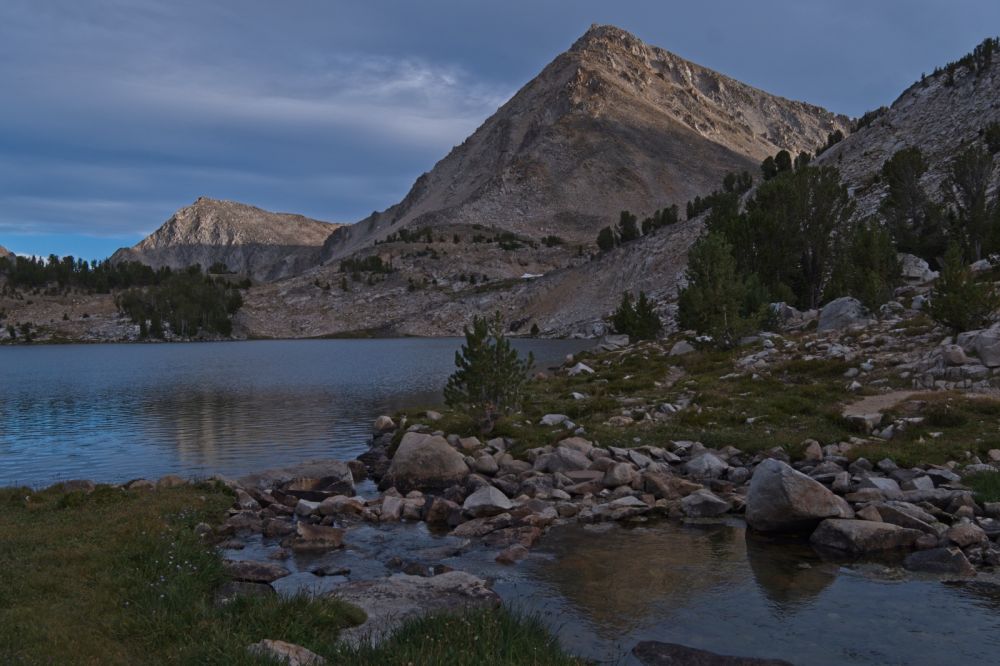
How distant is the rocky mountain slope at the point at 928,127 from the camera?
301 feet

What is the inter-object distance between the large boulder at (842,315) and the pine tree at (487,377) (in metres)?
24.4

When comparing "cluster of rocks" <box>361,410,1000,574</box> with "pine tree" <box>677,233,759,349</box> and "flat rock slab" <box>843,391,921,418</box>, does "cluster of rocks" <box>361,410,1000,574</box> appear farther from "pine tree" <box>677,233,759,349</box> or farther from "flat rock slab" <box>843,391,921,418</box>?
"pine tree" <box>677,233,759,349</box>

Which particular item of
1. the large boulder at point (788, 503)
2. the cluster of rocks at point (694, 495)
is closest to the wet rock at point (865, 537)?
the cluster of rocks at point (694, 495)

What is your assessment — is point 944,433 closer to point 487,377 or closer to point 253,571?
point 487,377

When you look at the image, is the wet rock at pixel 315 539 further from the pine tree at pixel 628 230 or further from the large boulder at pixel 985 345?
the pine tree at pixel 628 230

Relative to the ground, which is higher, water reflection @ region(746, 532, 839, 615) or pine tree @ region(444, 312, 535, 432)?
pine tree @ region(444, 312, 535, 432)

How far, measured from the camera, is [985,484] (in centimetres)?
1719

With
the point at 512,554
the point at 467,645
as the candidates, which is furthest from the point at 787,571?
the point at 467,645

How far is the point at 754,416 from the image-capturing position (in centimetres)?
2689

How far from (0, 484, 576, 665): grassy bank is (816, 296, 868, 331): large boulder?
1553 inches

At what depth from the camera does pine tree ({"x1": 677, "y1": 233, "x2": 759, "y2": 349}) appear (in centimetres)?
4350

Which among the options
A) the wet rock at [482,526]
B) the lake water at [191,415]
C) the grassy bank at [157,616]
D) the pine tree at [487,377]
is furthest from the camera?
the lake water at [191,415]

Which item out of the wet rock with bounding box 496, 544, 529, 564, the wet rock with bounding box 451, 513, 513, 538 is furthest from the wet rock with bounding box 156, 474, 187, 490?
the wet rock with bounding box 496, 544, 529, 564

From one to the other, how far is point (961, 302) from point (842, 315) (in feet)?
41.9
